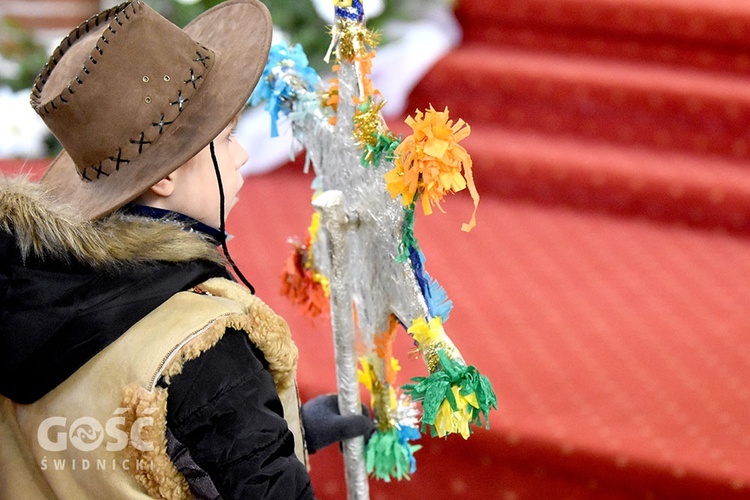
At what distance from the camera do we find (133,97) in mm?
876

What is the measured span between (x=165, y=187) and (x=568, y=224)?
205cm

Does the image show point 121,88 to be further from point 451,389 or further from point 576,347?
point 576,347

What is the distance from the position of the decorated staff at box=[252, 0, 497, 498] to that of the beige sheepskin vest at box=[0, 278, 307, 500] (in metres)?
0.16

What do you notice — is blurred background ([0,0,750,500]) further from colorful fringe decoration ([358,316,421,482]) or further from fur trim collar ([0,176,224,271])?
fur trim collar ([0,176,224,271])

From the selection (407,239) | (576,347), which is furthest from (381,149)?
(576,347)

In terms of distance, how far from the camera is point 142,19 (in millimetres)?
870

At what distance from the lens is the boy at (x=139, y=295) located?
0.87 meters

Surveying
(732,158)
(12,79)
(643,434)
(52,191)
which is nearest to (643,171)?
(732,158)

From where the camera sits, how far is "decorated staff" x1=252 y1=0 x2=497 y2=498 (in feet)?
2.94

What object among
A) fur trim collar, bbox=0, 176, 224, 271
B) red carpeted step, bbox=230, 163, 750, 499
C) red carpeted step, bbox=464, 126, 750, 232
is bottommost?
red carpeted step, bbox=230, 163, 750, 499

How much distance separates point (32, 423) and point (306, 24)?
8.14 ft

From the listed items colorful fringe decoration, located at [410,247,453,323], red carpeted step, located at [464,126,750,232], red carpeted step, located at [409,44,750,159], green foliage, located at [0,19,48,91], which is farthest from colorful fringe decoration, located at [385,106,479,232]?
green foliage, located at [0,19,48,91]

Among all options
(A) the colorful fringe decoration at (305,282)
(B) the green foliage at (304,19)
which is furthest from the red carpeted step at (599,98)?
(A) the colorful fringe decoration at (305,282)

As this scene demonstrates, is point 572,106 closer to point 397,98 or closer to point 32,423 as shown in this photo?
point 397,98
